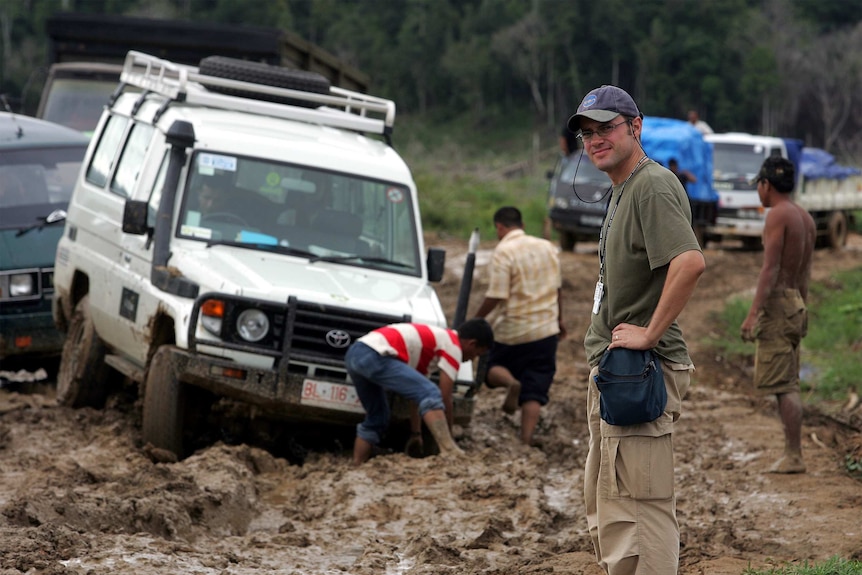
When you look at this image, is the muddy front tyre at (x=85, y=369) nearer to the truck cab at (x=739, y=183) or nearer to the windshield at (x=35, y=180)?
the windshield at (x=35, y=180)

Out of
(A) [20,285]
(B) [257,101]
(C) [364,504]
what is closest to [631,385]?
(C) [364,504]

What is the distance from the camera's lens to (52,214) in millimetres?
10109

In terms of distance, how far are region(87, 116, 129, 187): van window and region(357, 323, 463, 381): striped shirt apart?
9.80ft

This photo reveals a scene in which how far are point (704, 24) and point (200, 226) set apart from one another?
60.2 m

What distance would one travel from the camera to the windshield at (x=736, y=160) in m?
24.0

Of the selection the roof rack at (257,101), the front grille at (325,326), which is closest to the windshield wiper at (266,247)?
the front grille at (325,326)

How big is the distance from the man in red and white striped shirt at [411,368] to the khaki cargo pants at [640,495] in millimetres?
2937

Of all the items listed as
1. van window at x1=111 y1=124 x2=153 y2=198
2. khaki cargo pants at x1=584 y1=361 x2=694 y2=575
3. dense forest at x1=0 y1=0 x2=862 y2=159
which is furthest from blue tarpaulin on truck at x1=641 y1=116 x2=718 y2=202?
dense forest at x1=0 y1=0 x2=862 y2=159

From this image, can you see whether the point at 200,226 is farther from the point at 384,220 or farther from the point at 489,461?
the point at 489,461

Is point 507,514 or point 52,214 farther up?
point 52,214

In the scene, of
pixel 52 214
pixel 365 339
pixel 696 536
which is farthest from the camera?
pixel 52 214

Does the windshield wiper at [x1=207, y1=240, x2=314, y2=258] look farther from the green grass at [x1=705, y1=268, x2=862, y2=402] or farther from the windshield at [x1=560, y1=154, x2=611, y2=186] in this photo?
the windshield at [x1=560, y1=154, x2=611, y2=186]

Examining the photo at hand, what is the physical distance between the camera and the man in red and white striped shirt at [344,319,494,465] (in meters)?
7.22

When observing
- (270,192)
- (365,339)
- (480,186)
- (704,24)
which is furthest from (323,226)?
(704,24)
